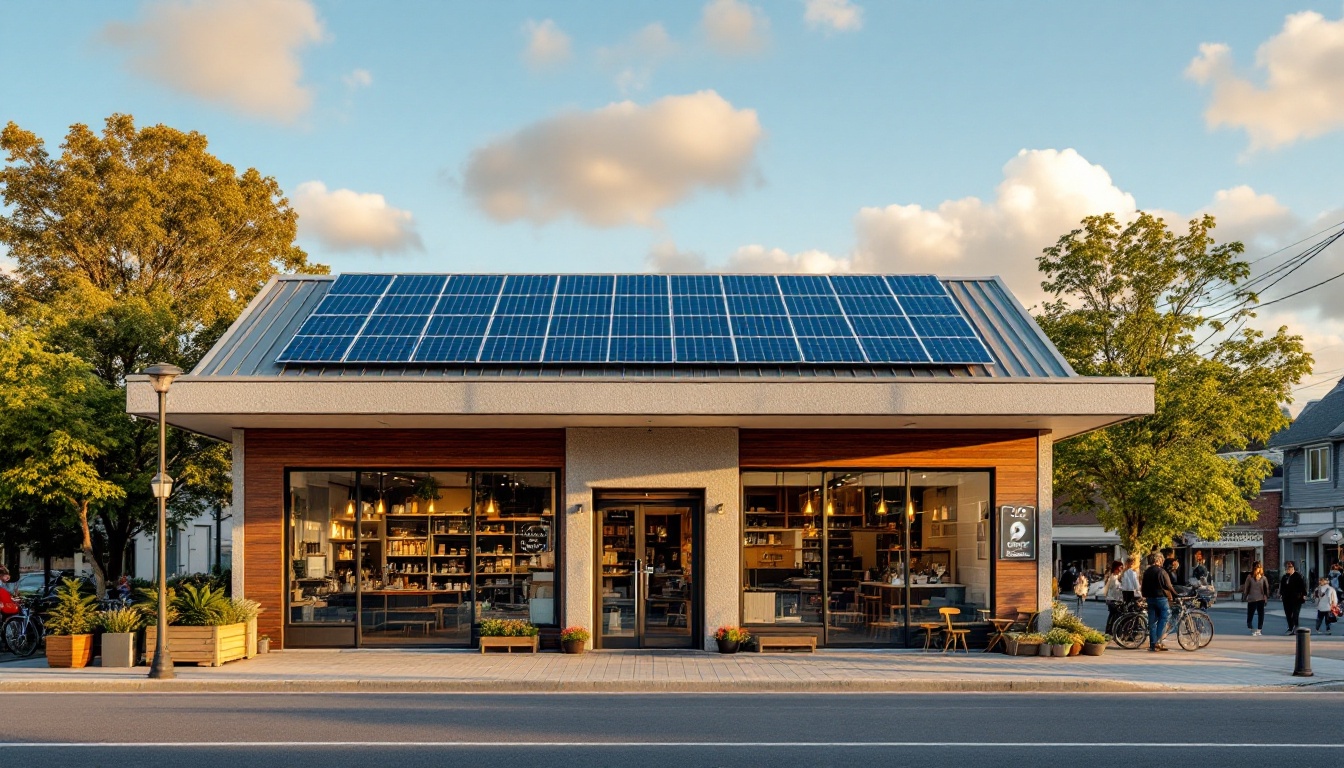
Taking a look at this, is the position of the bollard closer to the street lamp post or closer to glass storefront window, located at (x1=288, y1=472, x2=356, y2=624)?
glass storefront window, located at (x1=288, y1=472, x2=356, y2=624)

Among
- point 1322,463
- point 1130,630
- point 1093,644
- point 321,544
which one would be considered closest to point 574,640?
point 321,544

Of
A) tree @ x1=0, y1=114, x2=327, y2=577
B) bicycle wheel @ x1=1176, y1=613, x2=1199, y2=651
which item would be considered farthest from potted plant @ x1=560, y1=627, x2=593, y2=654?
tree @ x1=0, y1=114, x2=327, y2=577

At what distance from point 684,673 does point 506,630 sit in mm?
4221

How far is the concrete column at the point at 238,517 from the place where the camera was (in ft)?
69.2

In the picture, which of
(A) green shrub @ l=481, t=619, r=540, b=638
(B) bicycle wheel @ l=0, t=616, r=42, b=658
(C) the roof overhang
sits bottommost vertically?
(B) bicycle wheel @ l=0, t=616, r=42, b=658

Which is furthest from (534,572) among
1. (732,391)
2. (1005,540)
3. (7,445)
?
(7,445)

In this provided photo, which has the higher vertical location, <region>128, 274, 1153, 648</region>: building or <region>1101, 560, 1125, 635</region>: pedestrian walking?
<region>128, 274, 1153, 648</region>: building

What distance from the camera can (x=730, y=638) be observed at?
20766 mm

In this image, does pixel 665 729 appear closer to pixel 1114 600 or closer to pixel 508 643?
pixel 508 643

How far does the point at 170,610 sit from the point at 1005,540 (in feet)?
45.6

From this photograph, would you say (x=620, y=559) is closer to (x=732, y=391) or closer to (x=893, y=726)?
(x=732, y=391)

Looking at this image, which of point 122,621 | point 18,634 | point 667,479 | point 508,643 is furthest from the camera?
point 18,634

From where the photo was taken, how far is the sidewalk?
1683 cm

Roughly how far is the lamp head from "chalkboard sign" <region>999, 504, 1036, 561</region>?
13.7m
